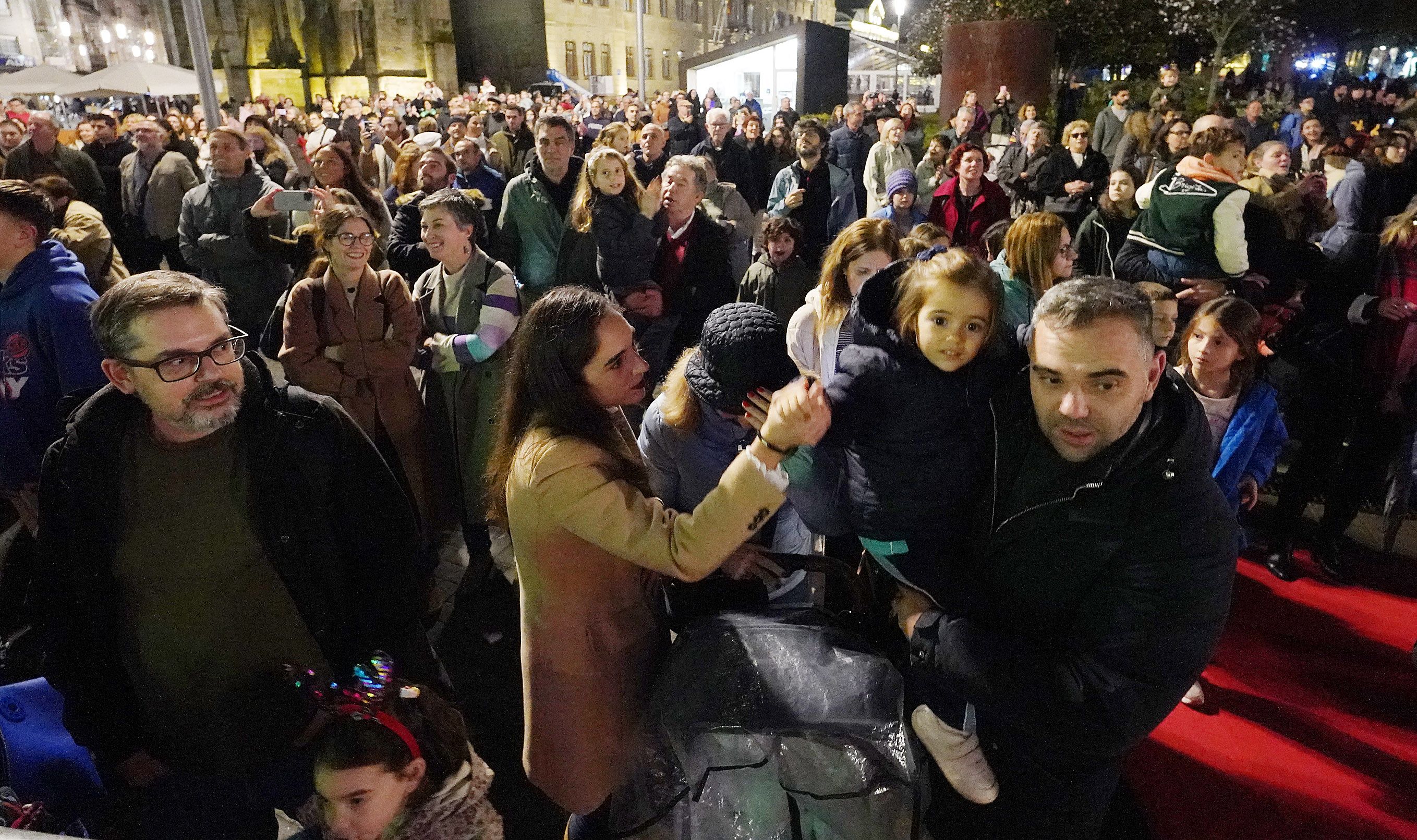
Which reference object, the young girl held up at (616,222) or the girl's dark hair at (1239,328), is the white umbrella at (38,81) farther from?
the girl's dark hair at (1239,328)

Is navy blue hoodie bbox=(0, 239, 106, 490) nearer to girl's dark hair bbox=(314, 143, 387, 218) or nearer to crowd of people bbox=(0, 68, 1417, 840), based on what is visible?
crowd of people bbox=(0, 68, 1417, 840)

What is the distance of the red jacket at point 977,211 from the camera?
6.42m

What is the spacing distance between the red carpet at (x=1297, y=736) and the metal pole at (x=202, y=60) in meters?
9.14

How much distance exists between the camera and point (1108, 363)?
62.2 inches

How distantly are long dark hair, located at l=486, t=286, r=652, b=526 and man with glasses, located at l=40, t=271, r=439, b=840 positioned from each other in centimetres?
47

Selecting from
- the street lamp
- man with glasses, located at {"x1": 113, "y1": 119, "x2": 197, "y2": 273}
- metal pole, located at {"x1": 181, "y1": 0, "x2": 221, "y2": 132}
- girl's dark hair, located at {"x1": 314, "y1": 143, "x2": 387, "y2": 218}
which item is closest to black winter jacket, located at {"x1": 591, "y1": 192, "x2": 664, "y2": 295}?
girl's dark hair, located at {"x1": 314, "y1": 143, "x2": 387, "y2": 218}

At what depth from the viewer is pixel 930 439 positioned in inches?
77.6

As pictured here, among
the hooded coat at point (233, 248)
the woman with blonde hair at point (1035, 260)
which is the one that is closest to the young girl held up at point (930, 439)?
the woman with blonde hair at point (1035, 260)

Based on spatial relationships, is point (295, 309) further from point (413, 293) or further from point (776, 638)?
point (776, 638)

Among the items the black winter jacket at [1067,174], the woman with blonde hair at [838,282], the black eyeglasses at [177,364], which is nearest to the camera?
the black eyeglasses at [177,364]

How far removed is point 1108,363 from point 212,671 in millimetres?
2251

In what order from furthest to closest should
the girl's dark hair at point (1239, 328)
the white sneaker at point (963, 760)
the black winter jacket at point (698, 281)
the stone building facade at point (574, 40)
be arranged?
the stone building facade at point (574, 40) → the black winter jacket at point (698, 281) → the girl's dark hair at point (1239, 328) → the white sneaker at point (963, 760)

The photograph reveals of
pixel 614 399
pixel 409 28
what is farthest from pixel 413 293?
pixel 409 28

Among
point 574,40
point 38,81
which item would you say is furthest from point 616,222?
point 574,40
